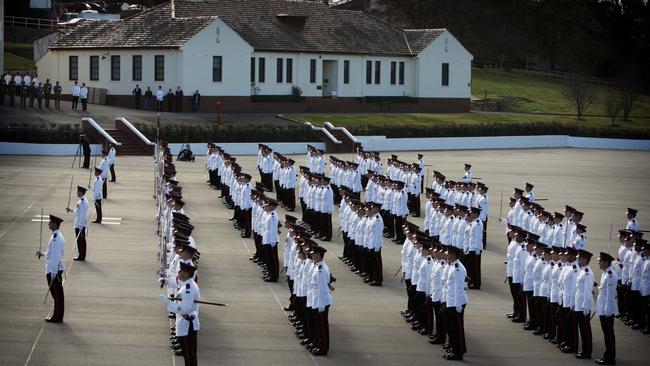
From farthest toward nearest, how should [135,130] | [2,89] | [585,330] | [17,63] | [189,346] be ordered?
[17,63]
[2,89]
[135,130]
[585,330]
[189,346]

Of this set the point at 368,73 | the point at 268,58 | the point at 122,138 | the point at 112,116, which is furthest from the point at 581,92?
the point at 122,138

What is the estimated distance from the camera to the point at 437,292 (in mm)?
16328

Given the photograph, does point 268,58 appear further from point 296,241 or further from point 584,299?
point 584,299

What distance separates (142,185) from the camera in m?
35.7

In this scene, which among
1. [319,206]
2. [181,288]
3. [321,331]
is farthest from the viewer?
[319,206]

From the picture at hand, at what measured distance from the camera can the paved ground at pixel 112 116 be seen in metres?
47.9

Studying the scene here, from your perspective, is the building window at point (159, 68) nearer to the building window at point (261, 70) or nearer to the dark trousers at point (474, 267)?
the building window at point (261, 70)

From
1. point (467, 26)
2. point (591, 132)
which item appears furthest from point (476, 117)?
point (467, 26)

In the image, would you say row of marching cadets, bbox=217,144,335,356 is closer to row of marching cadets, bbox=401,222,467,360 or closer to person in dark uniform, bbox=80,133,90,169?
row of marching cadets, bbox=401,222,467,360

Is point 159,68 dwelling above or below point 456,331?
above

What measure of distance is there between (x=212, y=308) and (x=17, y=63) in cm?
5234

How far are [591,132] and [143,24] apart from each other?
25.2 metres

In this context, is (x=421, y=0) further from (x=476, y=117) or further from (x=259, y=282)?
(x=259, y=282)

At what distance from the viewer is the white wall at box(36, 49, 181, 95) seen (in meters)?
55.7
